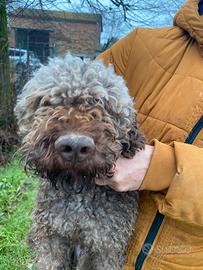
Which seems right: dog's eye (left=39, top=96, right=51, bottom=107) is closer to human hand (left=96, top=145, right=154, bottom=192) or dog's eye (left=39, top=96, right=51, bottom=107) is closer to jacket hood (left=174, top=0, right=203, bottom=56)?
human hand (left=96, top=145, right=154, bottom=192)

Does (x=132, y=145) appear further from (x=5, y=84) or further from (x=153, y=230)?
(x=5, y=84)

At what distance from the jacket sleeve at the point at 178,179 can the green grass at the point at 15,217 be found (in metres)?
1.36

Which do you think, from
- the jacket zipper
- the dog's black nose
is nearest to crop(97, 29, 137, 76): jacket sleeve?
the jacket zipper

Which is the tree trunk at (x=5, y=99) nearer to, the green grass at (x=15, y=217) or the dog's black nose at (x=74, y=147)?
the green grass at (x=15, y=217)

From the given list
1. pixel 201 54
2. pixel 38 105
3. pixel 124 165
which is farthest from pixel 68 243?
pixel 201 54

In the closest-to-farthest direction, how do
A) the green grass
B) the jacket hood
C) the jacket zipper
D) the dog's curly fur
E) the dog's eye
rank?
the dog's curly fur
the dog's eye
the jacket zipper
the jacket hood
the green grass

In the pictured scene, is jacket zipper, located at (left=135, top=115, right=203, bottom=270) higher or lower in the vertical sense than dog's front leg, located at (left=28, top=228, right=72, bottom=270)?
higher

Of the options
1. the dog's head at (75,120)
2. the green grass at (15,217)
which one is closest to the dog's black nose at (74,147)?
the dog's head at (75,120)

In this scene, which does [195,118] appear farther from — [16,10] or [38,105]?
[16,10]

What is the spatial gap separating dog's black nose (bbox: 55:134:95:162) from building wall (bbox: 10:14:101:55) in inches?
352

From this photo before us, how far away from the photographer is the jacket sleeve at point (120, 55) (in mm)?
2783

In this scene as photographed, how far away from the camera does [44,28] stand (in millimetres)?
13547

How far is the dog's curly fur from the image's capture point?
2.09m

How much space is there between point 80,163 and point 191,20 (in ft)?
3.37
